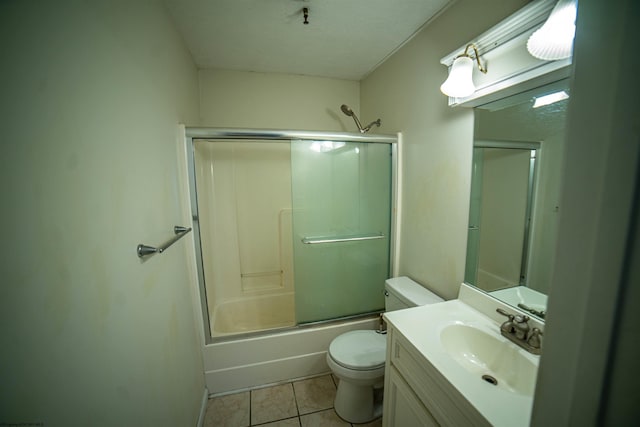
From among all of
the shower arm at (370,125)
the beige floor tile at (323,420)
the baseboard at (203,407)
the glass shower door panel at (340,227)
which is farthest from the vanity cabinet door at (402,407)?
the shower arm at (370,125)

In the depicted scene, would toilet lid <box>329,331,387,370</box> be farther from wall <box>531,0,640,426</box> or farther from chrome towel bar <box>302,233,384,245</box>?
wall <box>531,0,640,426</box>

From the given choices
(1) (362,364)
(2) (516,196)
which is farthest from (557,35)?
(1) (362,364)

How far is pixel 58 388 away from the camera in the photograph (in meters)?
0.46

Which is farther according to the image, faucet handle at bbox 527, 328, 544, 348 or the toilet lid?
the toilet lid

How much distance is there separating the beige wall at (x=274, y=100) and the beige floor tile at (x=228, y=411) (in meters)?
2.08

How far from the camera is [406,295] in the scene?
141cm

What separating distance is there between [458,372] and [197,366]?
4.64 ft

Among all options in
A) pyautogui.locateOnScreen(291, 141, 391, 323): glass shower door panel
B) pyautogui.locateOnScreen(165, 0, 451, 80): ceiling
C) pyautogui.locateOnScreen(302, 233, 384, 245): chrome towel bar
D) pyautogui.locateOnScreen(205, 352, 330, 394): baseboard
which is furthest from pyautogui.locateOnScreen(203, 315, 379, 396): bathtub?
pyautogui.locateOnScreen(165, 0, 451, 80): ceiling

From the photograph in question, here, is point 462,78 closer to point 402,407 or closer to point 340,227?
point 340,227

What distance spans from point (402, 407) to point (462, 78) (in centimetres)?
144

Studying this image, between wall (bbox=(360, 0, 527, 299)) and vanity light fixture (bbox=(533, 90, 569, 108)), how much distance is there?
0.27 m

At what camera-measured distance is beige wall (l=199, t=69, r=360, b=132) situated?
6.37 feet

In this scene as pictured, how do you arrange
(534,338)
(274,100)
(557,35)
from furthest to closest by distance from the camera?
(274,100) → (534,338) → (557,35)

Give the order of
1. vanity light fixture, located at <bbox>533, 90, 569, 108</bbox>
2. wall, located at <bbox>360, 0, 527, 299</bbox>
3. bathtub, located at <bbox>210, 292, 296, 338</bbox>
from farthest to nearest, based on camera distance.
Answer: bathtub, located at <bbox>210, 292, 296, 338</bbox> → wall, located at <bbox>360, 0, 527, 299</bbox> → vanity light fixture, located at <bbox>533, 90, 569, 108</bbox>
